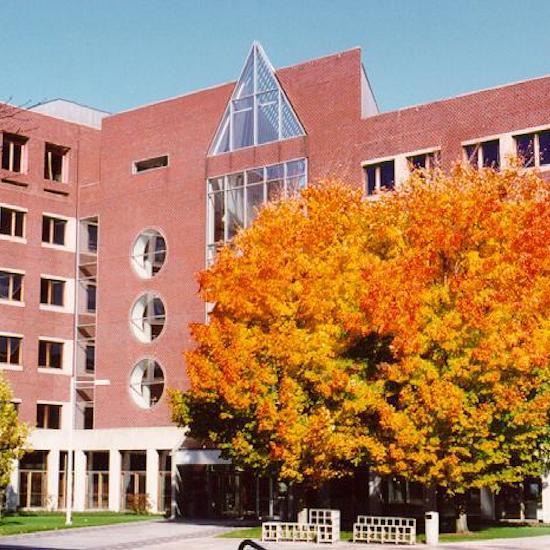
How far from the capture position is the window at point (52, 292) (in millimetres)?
65500

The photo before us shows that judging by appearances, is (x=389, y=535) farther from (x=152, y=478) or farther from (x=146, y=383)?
(x=146, y=383)

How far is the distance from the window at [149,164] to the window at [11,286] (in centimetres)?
959

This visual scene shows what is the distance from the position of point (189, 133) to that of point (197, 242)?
22.2 feet

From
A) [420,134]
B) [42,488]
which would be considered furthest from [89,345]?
[420,134]

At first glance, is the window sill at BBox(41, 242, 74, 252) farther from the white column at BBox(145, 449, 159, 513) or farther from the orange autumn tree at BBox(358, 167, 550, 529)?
the orange autumn tree at BBox(358, 167, 550, 529)

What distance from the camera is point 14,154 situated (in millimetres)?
65500

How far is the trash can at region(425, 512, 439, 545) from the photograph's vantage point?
120 feet

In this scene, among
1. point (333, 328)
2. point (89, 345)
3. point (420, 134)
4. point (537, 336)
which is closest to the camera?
point (537, 336)

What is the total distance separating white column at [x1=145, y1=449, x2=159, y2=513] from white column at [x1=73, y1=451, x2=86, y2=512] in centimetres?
521

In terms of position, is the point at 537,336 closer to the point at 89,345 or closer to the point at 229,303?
the point at 229,303

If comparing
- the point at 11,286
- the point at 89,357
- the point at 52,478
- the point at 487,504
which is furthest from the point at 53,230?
the point at 487,504

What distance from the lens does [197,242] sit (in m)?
60.7

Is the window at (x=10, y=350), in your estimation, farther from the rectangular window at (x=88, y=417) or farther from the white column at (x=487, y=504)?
the white column at (x=487, y=504)

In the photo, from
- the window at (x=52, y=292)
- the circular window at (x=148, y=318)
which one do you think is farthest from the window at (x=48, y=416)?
the circular window at (x=148, y=318)
